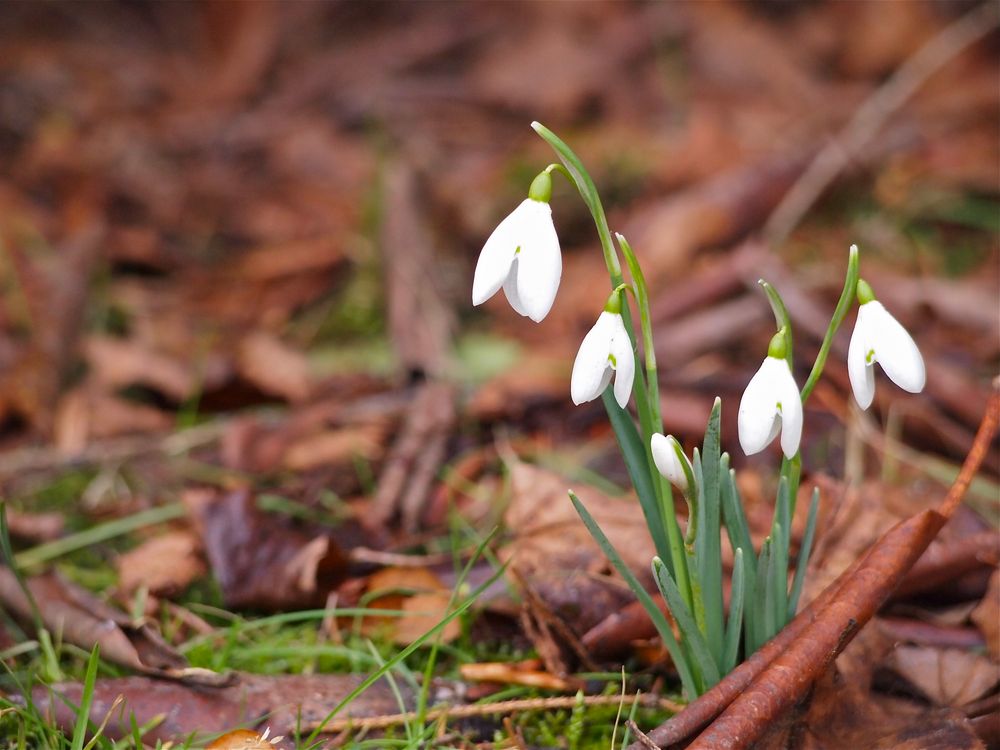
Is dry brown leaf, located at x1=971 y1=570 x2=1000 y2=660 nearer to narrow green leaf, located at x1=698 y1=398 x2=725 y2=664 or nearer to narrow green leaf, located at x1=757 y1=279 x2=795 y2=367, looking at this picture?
narrow green leaf, located at x1=698 y1=398 x2=725 y2=664

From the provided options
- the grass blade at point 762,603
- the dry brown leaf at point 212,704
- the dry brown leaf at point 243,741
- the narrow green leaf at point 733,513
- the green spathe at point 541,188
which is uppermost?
the green spathe at point 541,188

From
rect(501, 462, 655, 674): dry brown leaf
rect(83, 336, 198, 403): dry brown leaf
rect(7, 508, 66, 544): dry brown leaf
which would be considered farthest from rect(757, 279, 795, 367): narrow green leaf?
rect(83, 336, 198, 403): dry brown leaf

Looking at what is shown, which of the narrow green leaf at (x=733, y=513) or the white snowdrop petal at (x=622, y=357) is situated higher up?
the white snowdrop petal at (x=622, y=357)

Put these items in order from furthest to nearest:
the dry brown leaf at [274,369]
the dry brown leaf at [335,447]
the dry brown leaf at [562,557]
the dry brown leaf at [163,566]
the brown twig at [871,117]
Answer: the brown twig at [871,117] → the dry brown leaf at [274,369] → the dry brown leaf at [335,447] → the dry brown leaf at [163,566] → the dry brown leaf at [562,557]

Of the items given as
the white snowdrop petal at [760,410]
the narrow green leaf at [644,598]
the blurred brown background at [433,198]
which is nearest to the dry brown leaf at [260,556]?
the blurred brown background at [433,198]

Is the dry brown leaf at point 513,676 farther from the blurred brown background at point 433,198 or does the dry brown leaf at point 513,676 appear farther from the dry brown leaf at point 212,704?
the blurred brown background at point 433,198

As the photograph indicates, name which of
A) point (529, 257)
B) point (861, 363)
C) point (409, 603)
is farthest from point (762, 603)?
point (409, 603)

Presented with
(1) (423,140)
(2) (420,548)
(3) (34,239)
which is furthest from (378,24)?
(2) (420,548)
